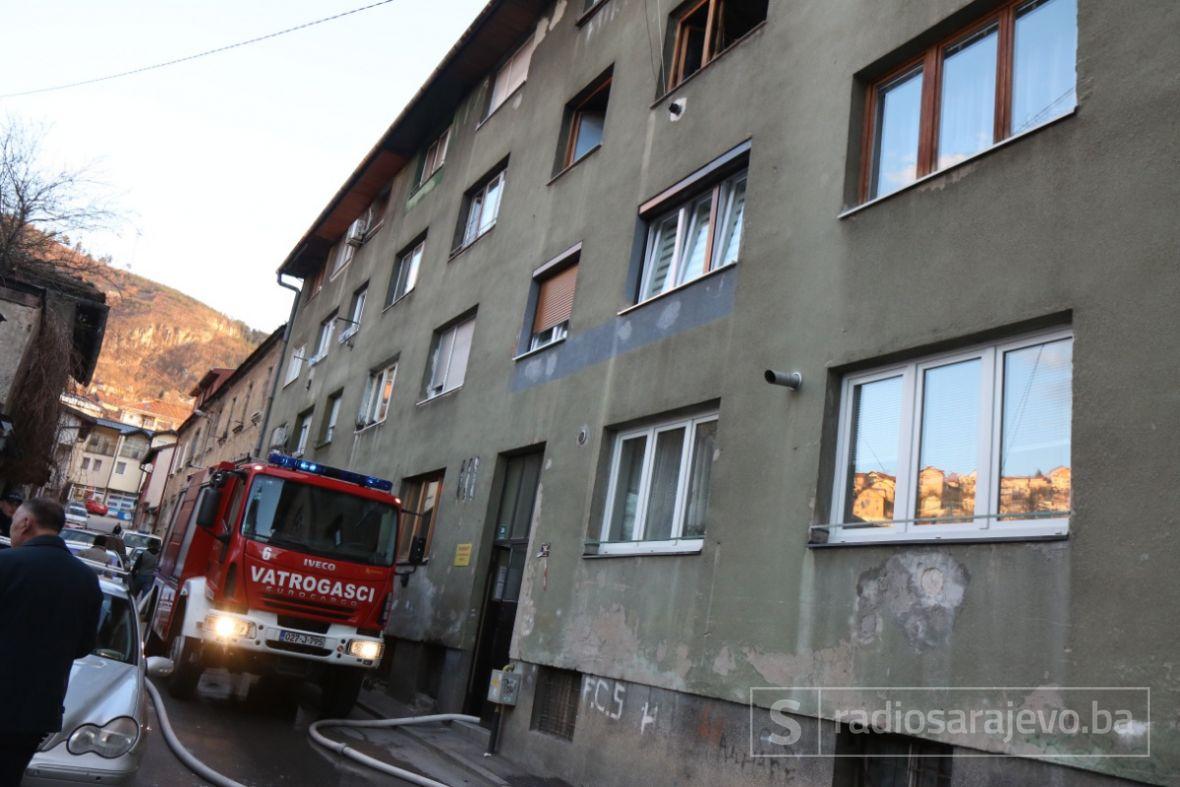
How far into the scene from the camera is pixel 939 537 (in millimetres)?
5613

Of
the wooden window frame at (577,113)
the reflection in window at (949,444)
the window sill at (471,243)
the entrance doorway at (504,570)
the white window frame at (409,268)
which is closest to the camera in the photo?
the reflection in window at (949,444)

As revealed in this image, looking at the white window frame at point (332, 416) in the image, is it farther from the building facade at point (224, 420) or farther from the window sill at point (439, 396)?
the window sill at point (439, 396)

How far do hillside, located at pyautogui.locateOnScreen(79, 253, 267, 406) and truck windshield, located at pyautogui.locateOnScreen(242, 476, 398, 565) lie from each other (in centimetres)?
11230

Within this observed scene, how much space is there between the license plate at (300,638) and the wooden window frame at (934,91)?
695cm

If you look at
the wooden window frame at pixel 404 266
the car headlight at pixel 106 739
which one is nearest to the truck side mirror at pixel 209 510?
the car headlight at pixel 106 739

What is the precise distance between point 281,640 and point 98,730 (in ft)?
14.8

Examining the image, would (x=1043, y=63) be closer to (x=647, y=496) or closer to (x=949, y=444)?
(x=949, y=444)

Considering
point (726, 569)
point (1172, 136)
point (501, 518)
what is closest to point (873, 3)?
point (1172, 136)

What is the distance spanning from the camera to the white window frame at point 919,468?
538 cm

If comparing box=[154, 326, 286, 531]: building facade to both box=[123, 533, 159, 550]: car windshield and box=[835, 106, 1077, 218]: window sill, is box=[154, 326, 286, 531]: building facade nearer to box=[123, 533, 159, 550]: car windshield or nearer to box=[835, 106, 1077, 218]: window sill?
box=[123, 533, 159, 550]: car windshield

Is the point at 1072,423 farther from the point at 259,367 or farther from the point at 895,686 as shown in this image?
the point at 259,367

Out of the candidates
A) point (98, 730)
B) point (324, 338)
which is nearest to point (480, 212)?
point (324, 338)

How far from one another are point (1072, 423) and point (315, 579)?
7574mm

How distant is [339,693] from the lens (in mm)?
10086
